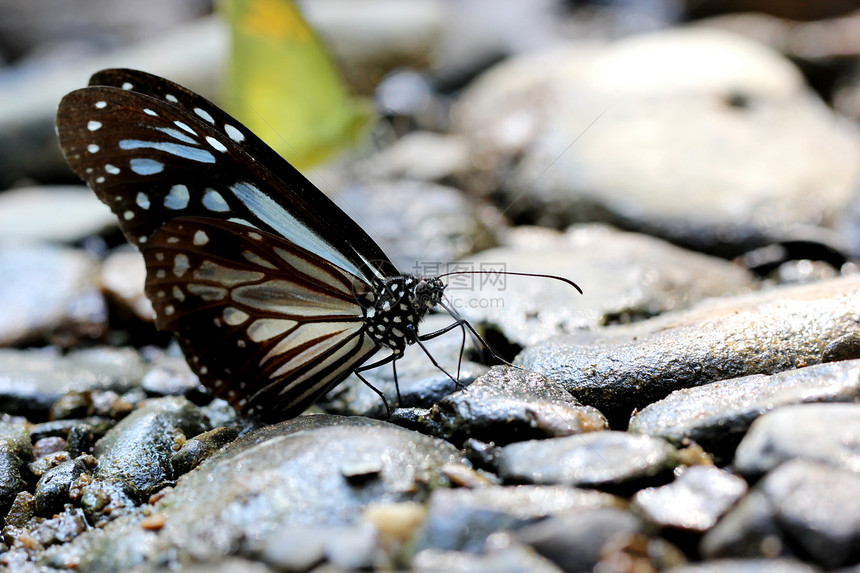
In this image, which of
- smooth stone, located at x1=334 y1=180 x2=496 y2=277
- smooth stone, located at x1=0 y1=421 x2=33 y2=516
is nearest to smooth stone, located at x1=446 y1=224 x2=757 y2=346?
smooth stone, located at x1=334 y1=180 x2=496 y2=277

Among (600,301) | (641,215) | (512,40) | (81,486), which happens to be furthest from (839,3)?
(81,486)

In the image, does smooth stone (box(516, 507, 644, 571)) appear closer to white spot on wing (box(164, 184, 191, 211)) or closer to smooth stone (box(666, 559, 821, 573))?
smooth stone (box(666, 559, 821, 573))

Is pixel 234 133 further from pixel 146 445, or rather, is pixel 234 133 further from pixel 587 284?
pixel 587 284

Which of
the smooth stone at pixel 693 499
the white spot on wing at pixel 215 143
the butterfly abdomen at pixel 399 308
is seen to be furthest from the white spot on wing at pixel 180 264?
the smooth stone at pixel 693 499

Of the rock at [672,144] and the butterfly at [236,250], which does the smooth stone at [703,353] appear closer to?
the butterfly at [236,250]

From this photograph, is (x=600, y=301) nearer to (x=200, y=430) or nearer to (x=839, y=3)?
(x=200, y=430)
